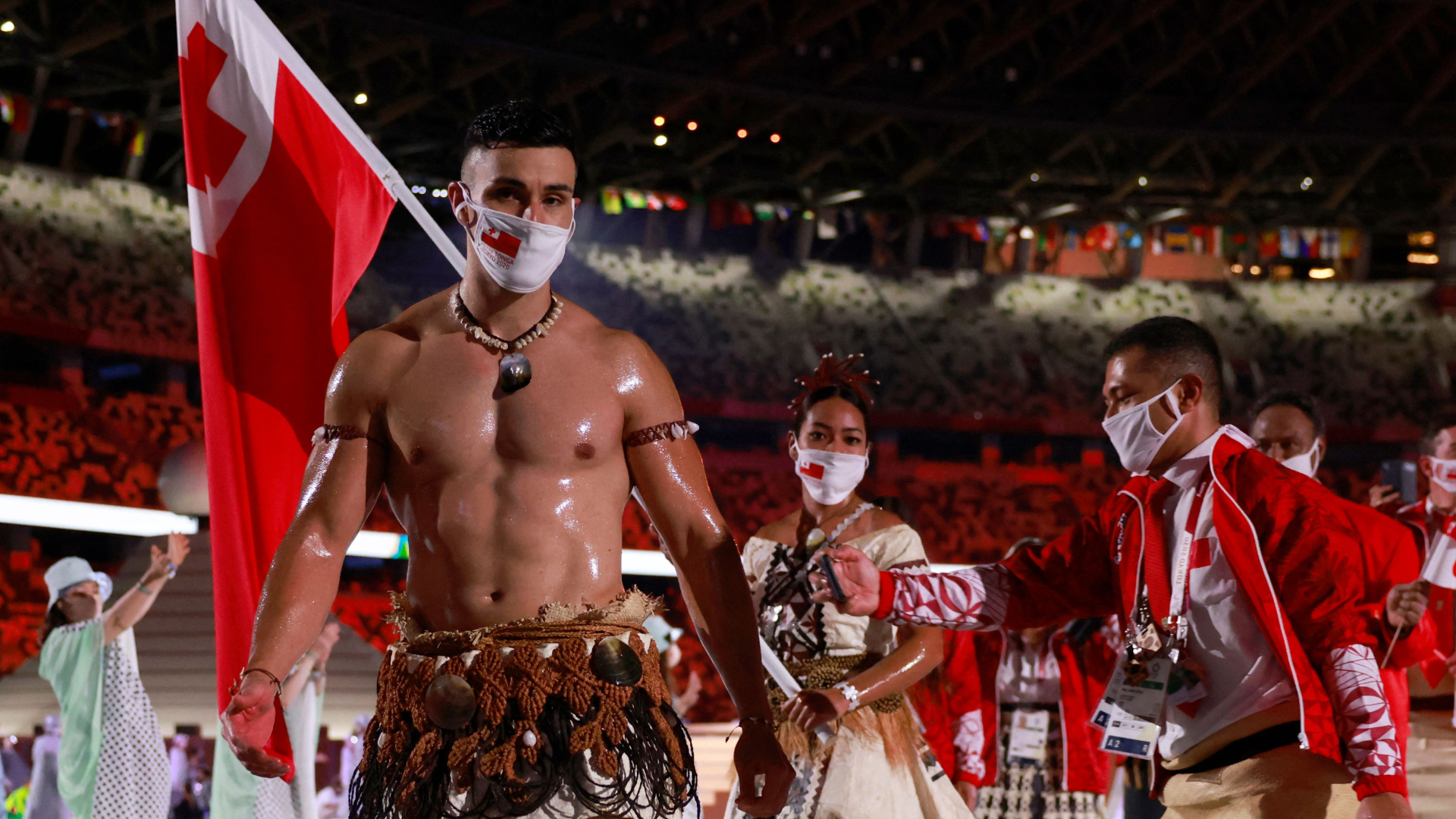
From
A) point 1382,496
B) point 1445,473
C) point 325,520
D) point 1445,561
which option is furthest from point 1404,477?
point 325,520

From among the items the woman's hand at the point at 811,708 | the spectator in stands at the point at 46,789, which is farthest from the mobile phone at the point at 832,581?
the spectator in stands at the point at 46,789

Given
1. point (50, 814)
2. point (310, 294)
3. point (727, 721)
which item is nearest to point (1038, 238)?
point (727, 721)

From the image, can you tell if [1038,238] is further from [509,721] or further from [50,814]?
[509,721]

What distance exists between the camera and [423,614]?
2.40 meters

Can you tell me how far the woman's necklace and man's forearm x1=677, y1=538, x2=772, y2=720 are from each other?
463mm

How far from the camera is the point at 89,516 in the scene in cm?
1445

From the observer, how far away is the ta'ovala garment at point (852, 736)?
403 centimetres

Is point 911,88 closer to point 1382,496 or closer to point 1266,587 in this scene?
point 1382,496

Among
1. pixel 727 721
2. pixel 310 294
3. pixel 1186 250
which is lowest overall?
pixel 727 721

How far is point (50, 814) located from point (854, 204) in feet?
48.2

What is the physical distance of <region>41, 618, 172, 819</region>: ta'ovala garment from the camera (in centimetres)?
696

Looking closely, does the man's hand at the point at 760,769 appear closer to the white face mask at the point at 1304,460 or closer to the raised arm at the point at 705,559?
the raised arm at the point at 705,559

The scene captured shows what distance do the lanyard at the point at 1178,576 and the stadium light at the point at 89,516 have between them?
1273 centimetres

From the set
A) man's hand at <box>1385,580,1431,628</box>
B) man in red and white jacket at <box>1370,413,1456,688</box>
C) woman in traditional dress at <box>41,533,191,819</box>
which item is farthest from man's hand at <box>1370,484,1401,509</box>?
woman in traditional dress at <box>41,533,191,819</box>
